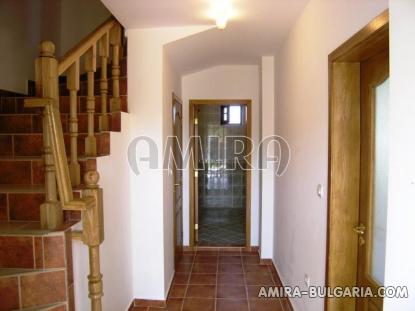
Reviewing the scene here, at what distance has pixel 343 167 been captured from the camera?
1.77 m

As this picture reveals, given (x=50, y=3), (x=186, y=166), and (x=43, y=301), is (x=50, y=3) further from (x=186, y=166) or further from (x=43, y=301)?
(x=43, y=301)

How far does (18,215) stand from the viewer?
75.6 inches

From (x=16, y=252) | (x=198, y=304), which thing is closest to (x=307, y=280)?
Result: (x=198, y=304)

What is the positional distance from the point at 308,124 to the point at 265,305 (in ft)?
5.57

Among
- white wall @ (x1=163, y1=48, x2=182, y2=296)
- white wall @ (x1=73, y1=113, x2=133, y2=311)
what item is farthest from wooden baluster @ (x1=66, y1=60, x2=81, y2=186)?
white wall @ (x1=163, y1=48, x2=182, y2=296)

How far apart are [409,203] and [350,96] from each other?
3.01 ft

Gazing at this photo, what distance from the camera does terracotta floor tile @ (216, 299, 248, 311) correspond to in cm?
277

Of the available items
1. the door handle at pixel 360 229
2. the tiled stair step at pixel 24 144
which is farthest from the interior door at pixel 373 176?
the tiled stair step at pixel 24 144

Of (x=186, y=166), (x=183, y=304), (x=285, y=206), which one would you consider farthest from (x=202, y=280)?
(x=186, y=166)

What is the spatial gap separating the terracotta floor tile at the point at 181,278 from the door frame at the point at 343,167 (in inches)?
74.1

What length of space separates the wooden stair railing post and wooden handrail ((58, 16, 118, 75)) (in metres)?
0.67

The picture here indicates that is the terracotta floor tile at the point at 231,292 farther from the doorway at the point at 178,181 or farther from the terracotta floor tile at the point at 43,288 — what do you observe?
the terracotta floor tile at the point at 43,288

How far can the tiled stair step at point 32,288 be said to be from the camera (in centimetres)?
154

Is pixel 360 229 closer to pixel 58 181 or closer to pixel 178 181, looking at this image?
pixel 58 181
